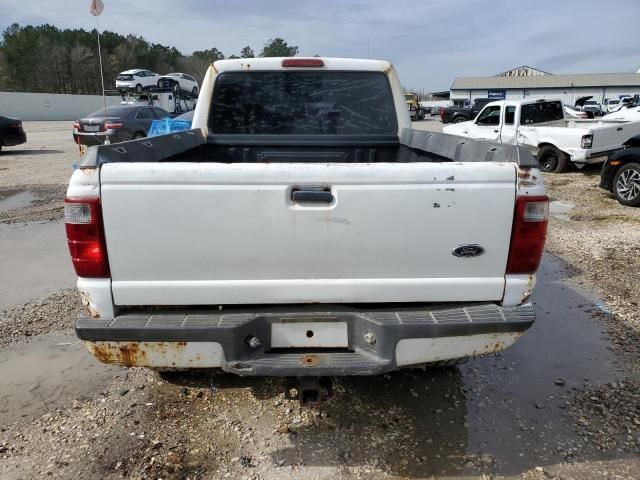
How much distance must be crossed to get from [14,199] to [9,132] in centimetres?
852

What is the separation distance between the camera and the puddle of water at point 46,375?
3.16m

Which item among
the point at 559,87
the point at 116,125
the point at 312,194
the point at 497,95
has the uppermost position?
the point at 559,87

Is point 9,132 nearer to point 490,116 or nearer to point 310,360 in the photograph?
point 490,116

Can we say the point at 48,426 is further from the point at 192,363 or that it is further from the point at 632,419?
the point at 632,419

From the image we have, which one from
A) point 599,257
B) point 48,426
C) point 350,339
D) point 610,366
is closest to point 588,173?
point 599,257

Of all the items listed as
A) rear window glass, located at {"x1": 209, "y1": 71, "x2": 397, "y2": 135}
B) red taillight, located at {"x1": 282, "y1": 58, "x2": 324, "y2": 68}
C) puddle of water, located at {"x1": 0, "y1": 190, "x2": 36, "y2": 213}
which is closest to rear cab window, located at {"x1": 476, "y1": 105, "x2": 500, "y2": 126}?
rear window glass, located at {"x1": 209, "y1": 71, "x2": 397, "y2": 135}

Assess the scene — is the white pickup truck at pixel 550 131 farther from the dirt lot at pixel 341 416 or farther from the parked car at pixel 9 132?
the parked car at pixel 9 132

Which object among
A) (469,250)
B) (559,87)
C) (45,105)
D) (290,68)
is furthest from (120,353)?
(559,87)

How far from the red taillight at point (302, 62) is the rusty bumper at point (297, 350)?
2400mm

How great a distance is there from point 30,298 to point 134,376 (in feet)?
6.63

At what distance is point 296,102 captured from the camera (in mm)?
4199

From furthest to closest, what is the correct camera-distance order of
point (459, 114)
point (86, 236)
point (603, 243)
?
1. point (459, 114)
2. point (603, 243)
3. point (86, 236)

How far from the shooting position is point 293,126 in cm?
421

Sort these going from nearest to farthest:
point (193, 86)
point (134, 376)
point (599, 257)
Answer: point (134, 376)
point (599, 257)
point (193, 86)
